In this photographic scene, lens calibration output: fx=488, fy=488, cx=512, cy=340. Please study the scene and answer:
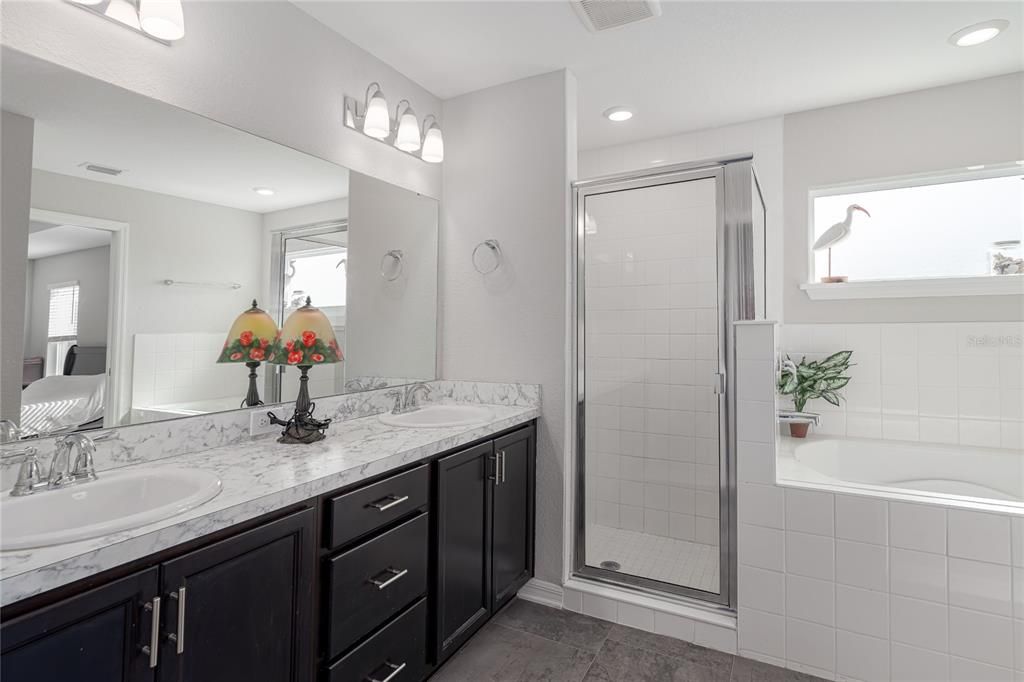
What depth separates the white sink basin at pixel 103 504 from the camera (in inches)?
35.9

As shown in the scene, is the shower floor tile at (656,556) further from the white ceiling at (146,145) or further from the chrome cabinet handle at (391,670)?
the white ceiling at (146,145)

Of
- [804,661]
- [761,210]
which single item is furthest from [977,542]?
[761,210]

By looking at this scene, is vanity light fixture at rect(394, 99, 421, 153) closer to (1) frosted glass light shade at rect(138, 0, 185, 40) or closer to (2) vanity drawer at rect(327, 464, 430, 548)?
(1) frosted glass light shade at rect(138, 0, 185, 40)

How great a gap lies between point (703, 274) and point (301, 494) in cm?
188

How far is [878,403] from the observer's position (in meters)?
2.77

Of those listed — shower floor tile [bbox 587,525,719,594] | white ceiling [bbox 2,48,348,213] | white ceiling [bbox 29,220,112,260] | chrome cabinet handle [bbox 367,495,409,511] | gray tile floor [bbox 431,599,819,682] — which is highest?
white ceiling [bbox 2,48,348,213]

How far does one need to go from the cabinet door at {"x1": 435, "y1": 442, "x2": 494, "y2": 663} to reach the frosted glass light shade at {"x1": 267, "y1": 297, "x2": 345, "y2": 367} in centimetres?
64

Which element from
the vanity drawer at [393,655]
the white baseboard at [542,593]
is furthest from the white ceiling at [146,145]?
the white baseboard at [542,593]

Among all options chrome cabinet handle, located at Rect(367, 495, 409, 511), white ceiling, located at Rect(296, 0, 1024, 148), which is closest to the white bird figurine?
white ceiling, located at Rect(296, 0, 1024, 148)

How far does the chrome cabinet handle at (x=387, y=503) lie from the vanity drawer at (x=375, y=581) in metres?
0.08

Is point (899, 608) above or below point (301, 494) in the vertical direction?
below

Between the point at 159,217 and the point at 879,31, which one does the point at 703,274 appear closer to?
the point at 879,31

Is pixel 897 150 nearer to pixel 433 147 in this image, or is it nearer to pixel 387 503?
pixel 433 147

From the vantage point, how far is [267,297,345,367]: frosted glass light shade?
185 centimetres
